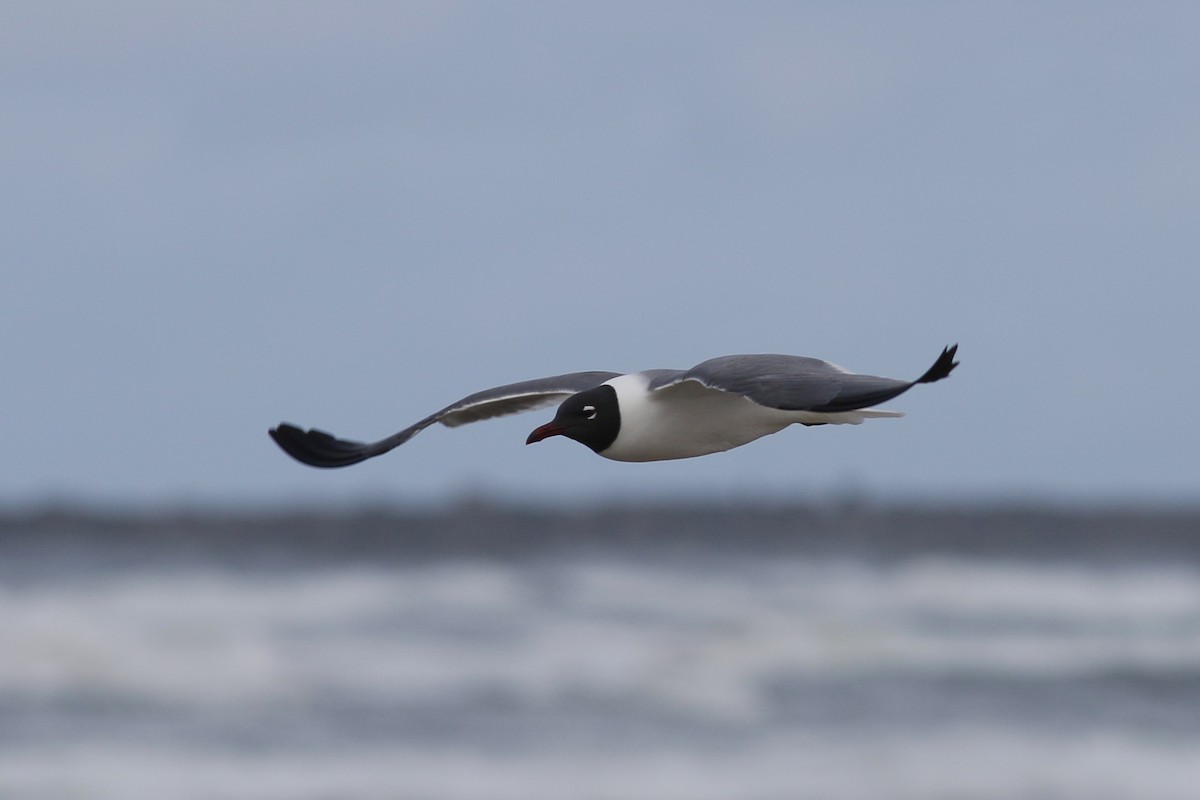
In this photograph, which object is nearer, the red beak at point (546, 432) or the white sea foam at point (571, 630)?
the red beak at point (546, 432)

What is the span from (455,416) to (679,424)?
143cm

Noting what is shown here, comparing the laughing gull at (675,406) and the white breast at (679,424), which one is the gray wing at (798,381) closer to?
the laughing gull at (675,406)

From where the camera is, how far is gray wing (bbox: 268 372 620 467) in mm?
6254

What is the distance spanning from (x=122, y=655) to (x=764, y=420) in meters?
14.1

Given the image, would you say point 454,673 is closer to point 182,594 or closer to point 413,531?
point 182,594

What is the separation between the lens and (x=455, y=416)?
6930 mm

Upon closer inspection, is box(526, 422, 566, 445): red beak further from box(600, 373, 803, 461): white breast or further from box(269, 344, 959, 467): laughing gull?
box(600, 373, 803, 461): white breast

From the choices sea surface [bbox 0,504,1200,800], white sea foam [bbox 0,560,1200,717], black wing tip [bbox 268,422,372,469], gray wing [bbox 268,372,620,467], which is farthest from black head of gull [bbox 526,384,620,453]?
white sea foam [bbox 0,560,1200,717]

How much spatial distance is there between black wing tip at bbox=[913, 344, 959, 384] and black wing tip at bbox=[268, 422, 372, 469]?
7.87 feet

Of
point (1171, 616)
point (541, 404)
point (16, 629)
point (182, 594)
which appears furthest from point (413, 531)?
point (541, 404)

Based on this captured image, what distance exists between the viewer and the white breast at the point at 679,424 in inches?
227

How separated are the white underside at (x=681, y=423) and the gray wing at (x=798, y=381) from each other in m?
0.21

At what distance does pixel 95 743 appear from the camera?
15039mm

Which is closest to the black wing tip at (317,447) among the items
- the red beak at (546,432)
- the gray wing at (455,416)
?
the gray wing at (455,416)
